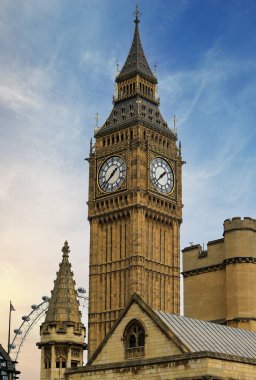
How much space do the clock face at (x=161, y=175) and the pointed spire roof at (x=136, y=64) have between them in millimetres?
15724

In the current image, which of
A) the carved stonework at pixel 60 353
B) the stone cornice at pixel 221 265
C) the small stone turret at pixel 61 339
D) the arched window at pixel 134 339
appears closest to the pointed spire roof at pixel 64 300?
the small stone turret at pixel 61 339

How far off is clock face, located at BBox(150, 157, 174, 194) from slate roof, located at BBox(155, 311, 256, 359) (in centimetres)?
7788

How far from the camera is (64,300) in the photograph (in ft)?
236

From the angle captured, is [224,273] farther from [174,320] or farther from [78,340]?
[174,320]

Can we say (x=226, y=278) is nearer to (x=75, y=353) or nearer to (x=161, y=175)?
(x=75, y=353)

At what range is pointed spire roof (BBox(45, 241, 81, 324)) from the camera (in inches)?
2790

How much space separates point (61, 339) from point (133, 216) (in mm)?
63729

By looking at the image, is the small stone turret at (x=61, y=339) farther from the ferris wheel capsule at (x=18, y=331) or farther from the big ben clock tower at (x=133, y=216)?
the big ben clock tower at (x=133, y=216)

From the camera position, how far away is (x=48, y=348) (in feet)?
230

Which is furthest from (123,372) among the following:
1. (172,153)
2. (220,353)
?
(172,153)

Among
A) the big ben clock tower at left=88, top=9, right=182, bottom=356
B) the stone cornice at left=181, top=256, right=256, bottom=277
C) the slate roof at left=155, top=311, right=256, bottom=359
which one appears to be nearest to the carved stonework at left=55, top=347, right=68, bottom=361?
the slate roof at left=155, top=311, right=256, bottom=359

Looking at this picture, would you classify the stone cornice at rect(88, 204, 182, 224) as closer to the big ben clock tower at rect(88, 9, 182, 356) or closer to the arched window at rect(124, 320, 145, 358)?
the big ben clock tower at rect(88, 9, 182, 356)

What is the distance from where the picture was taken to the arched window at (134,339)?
179ft

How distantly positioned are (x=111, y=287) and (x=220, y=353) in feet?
276
